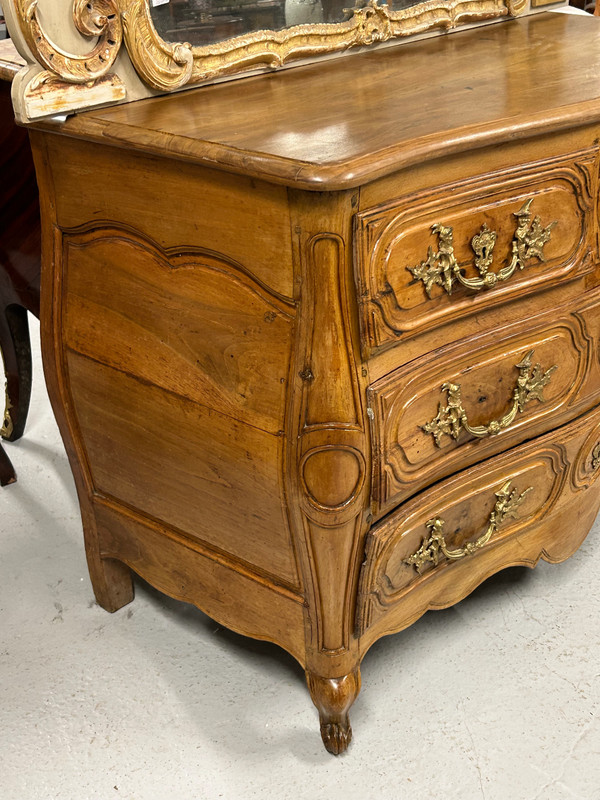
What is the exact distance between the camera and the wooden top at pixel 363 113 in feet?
3.62

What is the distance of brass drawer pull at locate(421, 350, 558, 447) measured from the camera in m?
1.37

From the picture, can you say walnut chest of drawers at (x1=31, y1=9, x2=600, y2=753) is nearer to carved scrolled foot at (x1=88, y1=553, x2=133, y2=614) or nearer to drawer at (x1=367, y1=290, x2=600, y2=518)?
drawer at (x1=367, y1=290, x2=600, y2=518)

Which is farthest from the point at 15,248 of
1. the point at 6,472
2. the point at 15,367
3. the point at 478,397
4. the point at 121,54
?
the point at 478,397

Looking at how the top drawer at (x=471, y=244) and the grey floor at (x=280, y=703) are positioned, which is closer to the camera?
the top drawer at (x=471, y=244)

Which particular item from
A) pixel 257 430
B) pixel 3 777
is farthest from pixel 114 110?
pixel 3 777

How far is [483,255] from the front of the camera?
130 centimetres

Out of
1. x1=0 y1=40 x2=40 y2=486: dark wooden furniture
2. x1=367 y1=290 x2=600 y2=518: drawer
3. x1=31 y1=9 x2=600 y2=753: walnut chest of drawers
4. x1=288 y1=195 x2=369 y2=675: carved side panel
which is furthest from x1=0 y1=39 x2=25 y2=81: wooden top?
x1=367 y1=290 x2=600 y2=518: drawer

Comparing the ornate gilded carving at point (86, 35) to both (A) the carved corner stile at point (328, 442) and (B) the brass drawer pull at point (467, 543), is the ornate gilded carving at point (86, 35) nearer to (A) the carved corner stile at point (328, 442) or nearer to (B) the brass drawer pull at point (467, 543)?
(A) the carved corner stile at point (328, 442)

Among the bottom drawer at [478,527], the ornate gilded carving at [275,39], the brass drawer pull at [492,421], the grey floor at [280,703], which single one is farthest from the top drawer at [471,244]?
the grey floor at [280,703]

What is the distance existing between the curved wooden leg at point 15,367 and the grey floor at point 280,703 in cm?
53

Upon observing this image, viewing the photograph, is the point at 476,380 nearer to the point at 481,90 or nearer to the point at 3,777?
the point at 481,90

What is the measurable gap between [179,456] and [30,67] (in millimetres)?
603

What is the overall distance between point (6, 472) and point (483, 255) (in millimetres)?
1398

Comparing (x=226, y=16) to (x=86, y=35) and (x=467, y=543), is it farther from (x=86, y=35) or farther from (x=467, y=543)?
(x=467, y=543)
